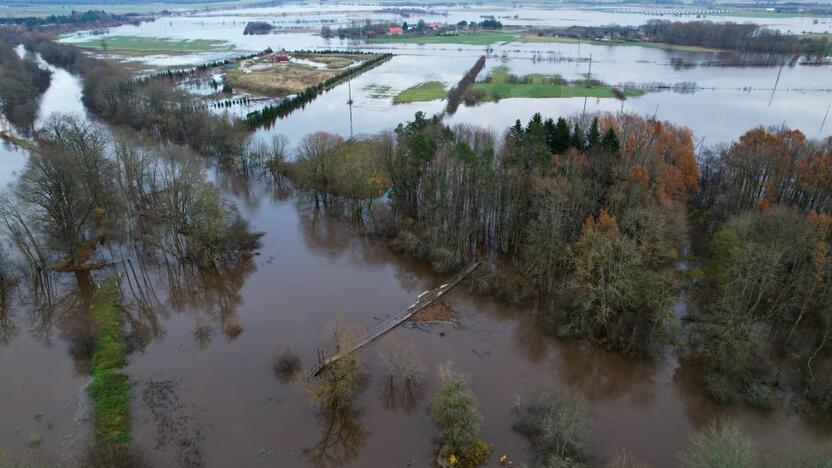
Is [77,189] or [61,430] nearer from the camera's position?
[61,430]

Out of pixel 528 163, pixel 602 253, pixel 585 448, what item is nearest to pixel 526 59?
pixel 528 163

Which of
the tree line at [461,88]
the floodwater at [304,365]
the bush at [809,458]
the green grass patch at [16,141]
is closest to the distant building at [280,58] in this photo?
the tree line at [461,88]

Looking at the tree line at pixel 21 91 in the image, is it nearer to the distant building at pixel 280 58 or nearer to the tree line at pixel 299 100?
the tree line at pixel 299 100

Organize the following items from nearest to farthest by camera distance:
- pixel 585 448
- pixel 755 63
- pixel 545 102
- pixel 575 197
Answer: pixel 585 448
pixel 575 197
pixel 545 102
pixel 755 63

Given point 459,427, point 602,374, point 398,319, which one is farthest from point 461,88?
point 459,427

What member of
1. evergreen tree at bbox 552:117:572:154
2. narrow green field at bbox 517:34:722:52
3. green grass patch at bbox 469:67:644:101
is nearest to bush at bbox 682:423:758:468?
evergreen tree at bbox 552:117:572:154

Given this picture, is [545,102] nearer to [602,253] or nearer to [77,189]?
[602,253]

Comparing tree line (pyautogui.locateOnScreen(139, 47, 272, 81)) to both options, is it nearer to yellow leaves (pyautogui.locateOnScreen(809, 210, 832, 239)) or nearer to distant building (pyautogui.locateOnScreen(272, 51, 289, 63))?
distant building (pyautogui.locateOnScreen(272, 51, 289, 63))
